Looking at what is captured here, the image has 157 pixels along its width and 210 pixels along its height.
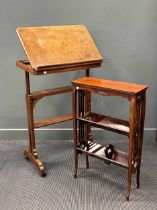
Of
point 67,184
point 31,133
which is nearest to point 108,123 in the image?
point 67,184

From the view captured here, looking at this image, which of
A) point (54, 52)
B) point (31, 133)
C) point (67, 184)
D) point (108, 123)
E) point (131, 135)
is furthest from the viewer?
point (31, 133)

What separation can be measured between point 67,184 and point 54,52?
1.29 meters

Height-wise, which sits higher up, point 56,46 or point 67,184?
point 56,46

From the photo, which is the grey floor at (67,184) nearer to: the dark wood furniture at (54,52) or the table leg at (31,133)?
the table leg at (31,133)

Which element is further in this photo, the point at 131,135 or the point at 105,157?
the point at 105,157

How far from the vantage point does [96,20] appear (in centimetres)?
327

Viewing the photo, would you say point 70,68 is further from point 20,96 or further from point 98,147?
point 20,96

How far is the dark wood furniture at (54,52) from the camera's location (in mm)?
2566

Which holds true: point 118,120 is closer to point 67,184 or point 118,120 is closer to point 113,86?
point 113,86

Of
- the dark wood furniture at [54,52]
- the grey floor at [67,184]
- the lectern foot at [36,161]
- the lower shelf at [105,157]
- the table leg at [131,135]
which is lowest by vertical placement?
the grey floor at [67,184]

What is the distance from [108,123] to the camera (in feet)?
8.41

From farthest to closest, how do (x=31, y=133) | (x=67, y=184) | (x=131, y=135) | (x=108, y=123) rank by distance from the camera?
(x=31, y=133), (x=67, y=184), (x=108, y=123), (x=131, y=135)

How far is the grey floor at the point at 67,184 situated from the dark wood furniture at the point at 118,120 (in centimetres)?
13

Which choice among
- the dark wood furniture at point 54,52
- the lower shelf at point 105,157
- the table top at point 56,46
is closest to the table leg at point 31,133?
the dark wood furniture at point 54,52
